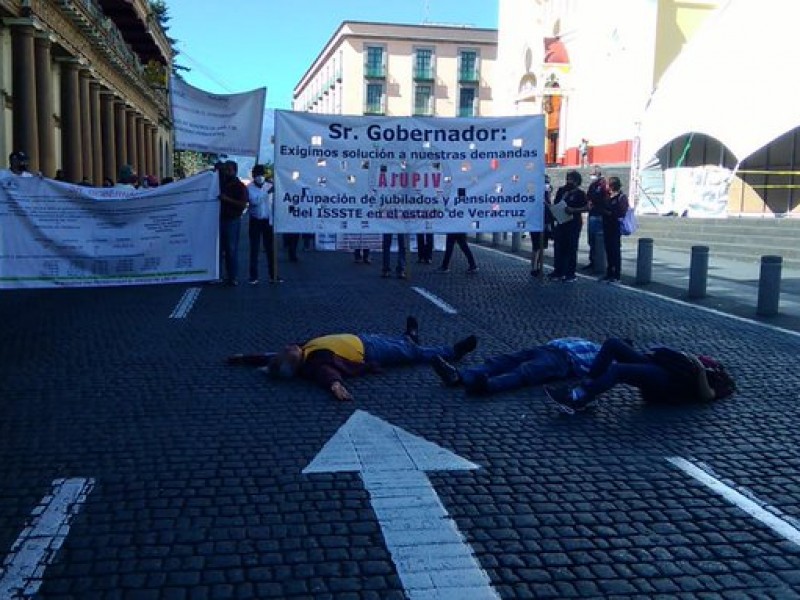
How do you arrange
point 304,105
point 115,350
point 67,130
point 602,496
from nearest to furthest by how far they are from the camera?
1. point 602,496
2. point 115,350
3. point 67,130
4. point 304,105

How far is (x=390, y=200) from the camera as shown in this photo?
575 inches

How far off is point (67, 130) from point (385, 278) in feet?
44.8

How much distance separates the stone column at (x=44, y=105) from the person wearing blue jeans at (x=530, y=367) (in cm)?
1596

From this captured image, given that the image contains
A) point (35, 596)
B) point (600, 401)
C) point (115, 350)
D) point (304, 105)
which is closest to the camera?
point (35, 596)

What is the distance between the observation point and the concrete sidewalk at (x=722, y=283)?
11.4 meters

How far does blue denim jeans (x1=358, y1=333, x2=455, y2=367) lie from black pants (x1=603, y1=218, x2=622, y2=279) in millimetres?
7827

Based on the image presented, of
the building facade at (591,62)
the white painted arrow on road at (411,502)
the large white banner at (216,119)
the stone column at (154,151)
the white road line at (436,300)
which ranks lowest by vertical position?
the white painted arrow on road at (411,502)

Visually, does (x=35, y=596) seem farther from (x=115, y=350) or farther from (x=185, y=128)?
(x=185, y=128)

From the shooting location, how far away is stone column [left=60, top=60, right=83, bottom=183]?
23.4 metres

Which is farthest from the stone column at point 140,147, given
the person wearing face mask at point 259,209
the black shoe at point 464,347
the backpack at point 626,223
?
the black shoe at point 464,347

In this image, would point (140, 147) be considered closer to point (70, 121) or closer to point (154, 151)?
point (154, 151)

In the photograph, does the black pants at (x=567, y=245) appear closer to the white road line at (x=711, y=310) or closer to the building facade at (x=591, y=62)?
the white road line at (x=711, y=310)

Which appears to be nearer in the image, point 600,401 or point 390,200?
point 600,401

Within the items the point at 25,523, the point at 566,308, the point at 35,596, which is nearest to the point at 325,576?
the point at 35,596
